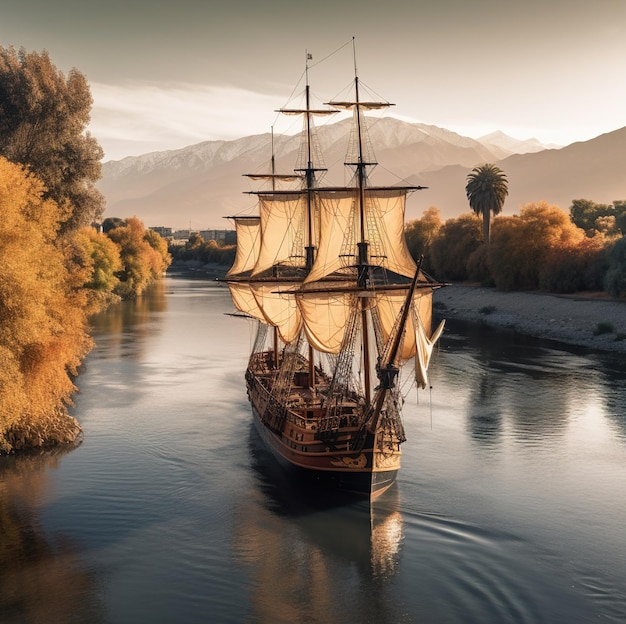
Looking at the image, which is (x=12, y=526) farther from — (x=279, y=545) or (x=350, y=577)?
(x=350, y=577)

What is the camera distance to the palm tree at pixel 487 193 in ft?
315

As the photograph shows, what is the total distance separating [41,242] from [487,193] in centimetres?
7808

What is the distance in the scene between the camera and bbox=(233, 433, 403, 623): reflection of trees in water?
19.5m

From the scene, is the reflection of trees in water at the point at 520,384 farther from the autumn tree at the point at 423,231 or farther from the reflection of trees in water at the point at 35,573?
the autumn tree at the point at 423,231

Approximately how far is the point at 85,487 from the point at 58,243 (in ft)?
48.2

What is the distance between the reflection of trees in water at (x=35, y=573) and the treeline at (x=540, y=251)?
45736 mm

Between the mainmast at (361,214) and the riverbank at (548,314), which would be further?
the riverbank at (548,314)

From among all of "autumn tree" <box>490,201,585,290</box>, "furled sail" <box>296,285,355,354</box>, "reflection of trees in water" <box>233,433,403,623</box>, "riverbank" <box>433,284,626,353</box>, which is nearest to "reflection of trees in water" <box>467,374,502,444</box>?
"furled sail" <box>296,285,355,354</box>

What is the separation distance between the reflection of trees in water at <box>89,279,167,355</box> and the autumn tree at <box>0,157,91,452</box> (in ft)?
92.6

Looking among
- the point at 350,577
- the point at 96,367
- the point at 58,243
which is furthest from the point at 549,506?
the point at 96,367

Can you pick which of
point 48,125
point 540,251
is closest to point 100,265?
point 48,125

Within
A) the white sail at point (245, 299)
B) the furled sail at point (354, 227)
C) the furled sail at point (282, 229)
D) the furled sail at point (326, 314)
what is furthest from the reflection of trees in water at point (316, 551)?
the furled sail at point (282, 229)

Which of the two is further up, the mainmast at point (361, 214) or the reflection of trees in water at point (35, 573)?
the mainmast at point (361, 214)

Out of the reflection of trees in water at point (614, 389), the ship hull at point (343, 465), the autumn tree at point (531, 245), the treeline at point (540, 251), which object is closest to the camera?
the ship hull at point (343, 465)
